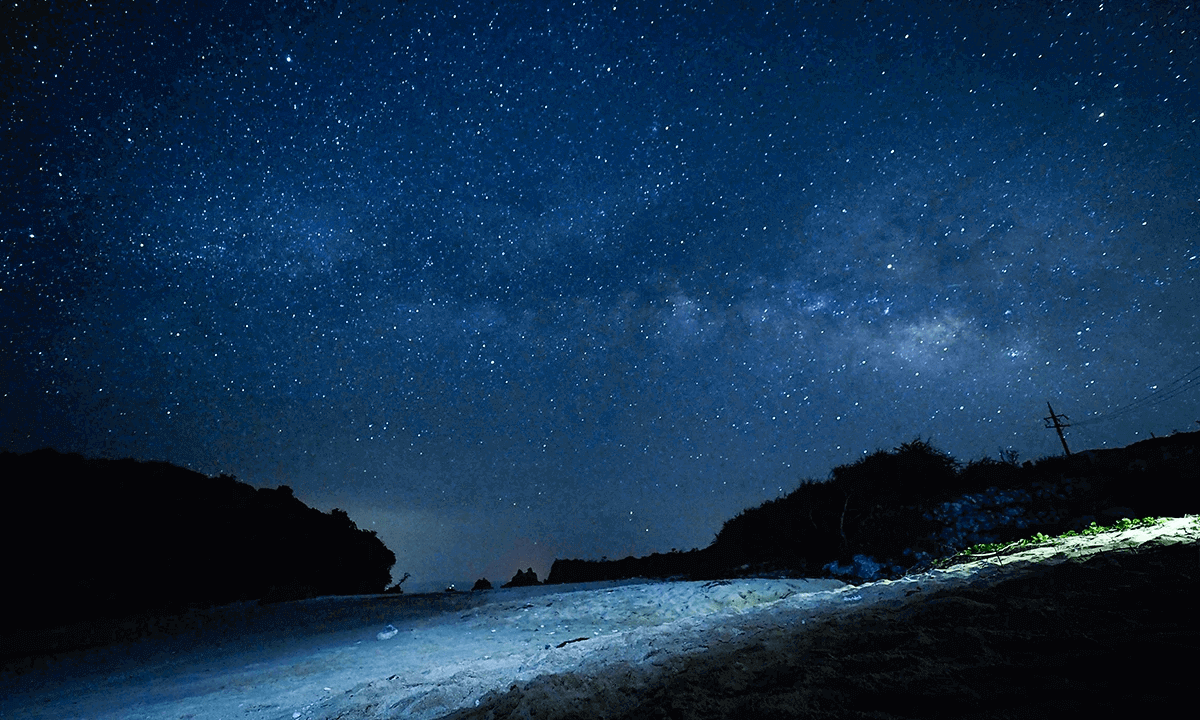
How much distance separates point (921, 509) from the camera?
16266mm

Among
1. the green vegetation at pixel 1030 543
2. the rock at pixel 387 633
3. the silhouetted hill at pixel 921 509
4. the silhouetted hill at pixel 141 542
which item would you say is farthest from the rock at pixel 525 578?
the green vegetation at pixel 1030 543

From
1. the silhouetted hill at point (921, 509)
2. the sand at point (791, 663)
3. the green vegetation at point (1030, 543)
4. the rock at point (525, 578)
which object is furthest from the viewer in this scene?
the rock at point (525, 578)

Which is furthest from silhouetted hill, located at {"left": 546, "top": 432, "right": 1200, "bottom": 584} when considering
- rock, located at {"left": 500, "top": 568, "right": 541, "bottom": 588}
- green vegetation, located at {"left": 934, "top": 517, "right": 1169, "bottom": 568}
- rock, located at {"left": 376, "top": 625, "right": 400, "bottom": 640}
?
rock, located at {"left": 376, "top": 625, "right": 400, "bottom": 640}

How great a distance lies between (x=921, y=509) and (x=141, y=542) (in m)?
27.7

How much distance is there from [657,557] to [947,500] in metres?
13.3

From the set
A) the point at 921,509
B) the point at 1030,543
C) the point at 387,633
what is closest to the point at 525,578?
the point at 387,633

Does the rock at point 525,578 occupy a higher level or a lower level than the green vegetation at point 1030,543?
lower

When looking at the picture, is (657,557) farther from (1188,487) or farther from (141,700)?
(141,700)

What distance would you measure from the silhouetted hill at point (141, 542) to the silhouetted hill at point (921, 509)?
12.2 meters

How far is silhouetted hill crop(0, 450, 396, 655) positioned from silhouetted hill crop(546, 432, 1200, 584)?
12218mm

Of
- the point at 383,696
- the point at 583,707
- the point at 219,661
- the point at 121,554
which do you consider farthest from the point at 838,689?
the point at 121,554

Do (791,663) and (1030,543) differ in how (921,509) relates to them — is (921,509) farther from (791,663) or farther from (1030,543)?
(791,663)

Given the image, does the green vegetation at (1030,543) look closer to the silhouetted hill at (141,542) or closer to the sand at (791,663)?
the sand at (791,663)

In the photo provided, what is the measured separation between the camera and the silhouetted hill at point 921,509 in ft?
43.2
